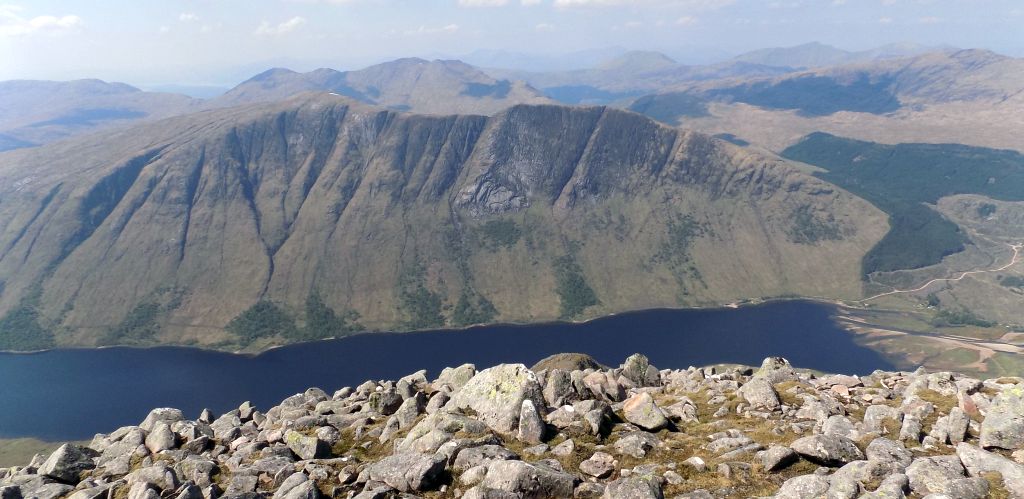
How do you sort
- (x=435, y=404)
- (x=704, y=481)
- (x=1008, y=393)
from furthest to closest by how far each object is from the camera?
(x=435, y=404) < (x=1008, y=393) < (x=704, y=481)

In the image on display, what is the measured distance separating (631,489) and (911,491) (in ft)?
42.8

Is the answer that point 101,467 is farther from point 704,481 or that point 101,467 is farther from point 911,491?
point 911,491

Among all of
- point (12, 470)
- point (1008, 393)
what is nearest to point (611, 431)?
point (1008, 393)

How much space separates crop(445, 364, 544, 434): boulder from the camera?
3612 cm

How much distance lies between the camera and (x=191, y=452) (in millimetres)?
37438

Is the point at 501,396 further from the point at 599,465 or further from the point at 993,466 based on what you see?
the point at 993,466

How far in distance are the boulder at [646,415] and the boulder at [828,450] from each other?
336 inches

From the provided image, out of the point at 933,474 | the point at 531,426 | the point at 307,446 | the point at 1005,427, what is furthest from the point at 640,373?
the point at 307,446

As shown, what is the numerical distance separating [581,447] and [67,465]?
36339mm

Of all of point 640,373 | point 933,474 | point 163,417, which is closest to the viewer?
point 933,474

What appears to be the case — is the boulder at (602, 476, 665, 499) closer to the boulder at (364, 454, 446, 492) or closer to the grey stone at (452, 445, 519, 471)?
the grey stone at (452, 445, 519, 471)

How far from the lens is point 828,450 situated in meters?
28.2

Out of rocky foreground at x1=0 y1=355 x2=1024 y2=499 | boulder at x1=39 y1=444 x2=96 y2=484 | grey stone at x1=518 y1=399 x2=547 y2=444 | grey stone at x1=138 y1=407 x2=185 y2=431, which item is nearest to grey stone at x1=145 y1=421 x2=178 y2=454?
rocky foreground at x1=0 y1=355 x2=1024 y2=499

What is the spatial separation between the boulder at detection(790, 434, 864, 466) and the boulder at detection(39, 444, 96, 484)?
4792 cm
